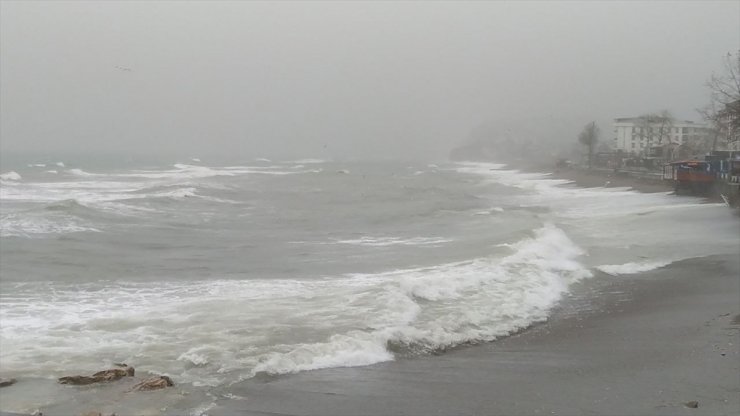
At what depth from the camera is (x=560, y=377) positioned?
26.4ft

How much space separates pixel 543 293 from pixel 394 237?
34.5ft

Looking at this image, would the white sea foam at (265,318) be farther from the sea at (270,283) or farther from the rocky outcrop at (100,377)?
the rocky outcrop at (100,377)

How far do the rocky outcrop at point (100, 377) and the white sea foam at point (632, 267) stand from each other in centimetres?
1157

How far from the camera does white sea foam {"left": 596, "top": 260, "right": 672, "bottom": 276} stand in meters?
15.8

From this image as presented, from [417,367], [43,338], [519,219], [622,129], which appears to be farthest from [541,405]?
[622,129]

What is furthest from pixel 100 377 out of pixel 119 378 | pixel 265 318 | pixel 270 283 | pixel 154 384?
pixel 270 283

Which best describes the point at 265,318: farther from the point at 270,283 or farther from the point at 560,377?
the point at 560,377

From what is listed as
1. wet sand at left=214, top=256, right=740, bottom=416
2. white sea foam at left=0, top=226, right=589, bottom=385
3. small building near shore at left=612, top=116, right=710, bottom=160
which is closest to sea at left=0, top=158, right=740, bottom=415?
white sea foam at left=0, top=226, right=589, bottom=385

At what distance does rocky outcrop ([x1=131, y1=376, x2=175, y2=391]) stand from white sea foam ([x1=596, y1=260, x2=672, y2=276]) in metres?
11.3

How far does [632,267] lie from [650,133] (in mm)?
96701

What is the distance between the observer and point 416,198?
138 feet

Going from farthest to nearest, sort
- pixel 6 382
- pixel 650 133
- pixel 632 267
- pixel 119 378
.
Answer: pixel 650 133 → pixel 632 267 → pixel 119 378 → pixel 6 382

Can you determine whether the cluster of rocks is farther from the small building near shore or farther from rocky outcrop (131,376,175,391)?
the small building near shore

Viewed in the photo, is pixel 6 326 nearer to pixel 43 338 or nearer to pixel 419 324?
pixel 43 338
